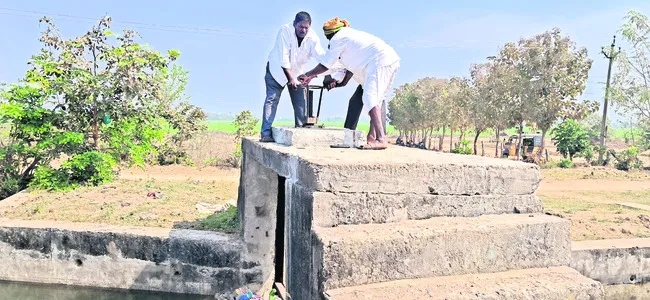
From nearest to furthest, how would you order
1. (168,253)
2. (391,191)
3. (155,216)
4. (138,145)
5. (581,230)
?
(391,191), (168,253), (155,216), (581,230), (138,145)

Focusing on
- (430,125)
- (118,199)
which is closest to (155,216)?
(118,199)

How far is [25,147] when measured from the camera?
10.1 metres

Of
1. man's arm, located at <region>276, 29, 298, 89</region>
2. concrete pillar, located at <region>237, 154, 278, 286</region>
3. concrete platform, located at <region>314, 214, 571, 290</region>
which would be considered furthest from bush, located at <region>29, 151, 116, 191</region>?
concrete platform, located at <region>314, 214, 571, 290</region>

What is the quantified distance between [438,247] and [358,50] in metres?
2.14

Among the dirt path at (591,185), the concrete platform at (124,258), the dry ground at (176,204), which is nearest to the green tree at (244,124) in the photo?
the dry ground at (176,204)

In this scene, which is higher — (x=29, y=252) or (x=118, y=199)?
(x=118, y=199)

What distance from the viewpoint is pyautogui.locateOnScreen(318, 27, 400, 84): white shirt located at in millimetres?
4363

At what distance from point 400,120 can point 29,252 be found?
3407cm

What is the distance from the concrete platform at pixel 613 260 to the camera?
7.91m

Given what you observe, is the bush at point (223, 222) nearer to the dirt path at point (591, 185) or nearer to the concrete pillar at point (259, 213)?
the concrete pillar at point (259, 213)

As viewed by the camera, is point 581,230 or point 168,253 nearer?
point 168,253

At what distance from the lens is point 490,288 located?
278cm

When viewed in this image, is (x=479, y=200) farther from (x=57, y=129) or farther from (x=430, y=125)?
(x=430, y=125)

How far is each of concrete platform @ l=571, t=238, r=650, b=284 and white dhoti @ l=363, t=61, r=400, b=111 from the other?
200 inches
